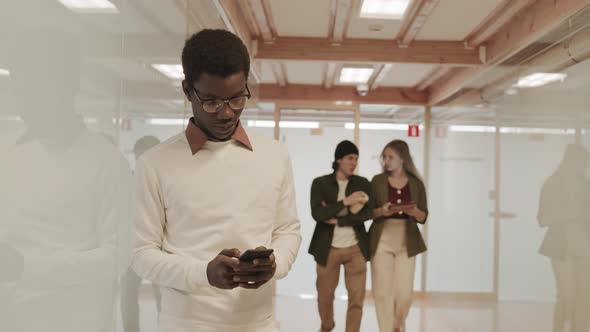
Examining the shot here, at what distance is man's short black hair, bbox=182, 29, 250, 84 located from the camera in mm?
1236

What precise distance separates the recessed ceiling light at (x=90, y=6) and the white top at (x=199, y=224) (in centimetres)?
42

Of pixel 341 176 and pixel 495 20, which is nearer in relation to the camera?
pixel 495 20

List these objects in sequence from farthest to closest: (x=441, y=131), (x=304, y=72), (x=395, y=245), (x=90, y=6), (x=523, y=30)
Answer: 1. (x=441, y=131)
2. (x=304, y=72)
3. (x=395, y=245)
4. (x=523, y=30)
5. (x=90, y=6)

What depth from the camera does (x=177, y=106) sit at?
2473mm

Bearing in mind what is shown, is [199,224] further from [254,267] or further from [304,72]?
[304,72]

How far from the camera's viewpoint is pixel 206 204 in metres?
1.25

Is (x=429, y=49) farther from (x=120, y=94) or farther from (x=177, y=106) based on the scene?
(x=120, y=94)

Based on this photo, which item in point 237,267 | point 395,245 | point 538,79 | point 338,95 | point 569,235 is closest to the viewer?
point 237,267

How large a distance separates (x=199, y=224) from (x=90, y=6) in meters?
0.69

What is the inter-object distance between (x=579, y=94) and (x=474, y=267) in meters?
3.20

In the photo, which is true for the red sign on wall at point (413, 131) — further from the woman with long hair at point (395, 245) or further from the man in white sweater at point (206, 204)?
the man in white sweater at point (206, 204)

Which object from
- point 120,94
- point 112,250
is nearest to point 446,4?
point 120,94

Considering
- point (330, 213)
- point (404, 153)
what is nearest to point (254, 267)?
point (330, 213)

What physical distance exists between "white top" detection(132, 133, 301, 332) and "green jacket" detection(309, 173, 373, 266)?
283 centimetres
